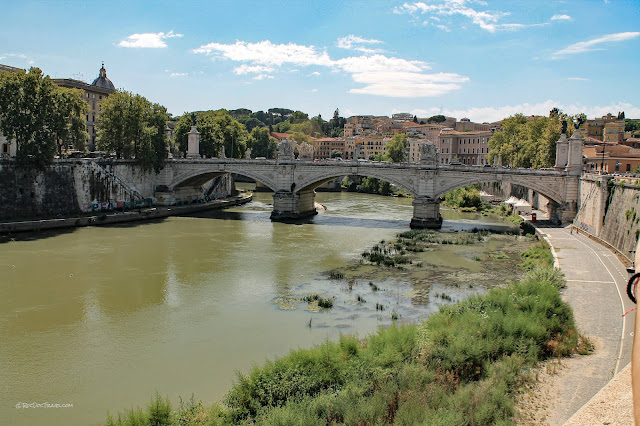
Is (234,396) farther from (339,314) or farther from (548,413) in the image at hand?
(339,314)

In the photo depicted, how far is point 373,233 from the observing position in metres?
29.7

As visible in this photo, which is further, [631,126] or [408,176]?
[631,126]

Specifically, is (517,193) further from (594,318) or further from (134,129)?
(594,318)

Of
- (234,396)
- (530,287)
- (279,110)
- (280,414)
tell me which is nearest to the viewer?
(280,414)

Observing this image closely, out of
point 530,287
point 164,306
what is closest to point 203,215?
point 164,306

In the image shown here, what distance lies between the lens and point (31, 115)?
2877 cm

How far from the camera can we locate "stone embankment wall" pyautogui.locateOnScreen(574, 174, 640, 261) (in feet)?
61.2

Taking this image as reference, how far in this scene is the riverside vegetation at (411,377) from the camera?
313 inches

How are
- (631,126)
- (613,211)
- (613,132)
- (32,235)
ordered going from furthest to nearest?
(631,126), (613,132), (32,235), (613,211)

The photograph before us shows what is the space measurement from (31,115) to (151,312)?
→ 19.0 metres

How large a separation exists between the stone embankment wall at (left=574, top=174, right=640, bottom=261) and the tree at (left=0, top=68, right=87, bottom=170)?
2718cm

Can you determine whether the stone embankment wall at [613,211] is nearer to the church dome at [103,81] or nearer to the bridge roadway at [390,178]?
the bridge roadway at [390,178]

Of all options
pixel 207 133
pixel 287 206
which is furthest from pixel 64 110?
pixel 207 133

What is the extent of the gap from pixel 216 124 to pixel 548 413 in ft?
138
